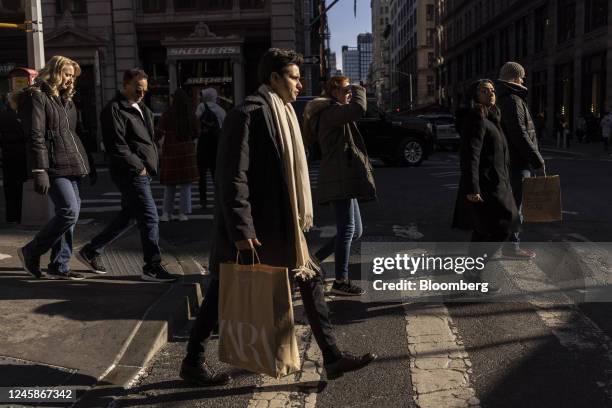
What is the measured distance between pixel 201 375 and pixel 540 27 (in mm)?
42373

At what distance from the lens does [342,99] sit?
5.28 meters

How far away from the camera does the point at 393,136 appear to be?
18609 mm

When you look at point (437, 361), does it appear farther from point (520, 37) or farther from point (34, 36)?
point (520, 37)

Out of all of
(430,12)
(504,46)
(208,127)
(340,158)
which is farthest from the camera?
(430,12)

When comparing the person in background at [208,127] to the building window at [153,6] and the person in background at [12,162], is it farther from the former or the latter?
the building window at [153,6]

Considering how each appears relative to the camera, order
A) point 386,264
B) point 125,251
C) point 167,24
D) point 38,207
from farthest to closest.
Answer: point 167,24, point 38,207, point 125,251, point 386,264

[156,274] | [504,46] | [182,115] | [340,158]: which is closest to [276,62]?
Answer: [340,158]

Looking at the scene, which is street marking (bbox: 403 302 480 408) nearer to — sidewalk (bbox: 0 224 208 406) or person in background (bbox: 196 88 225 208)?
sidewalk (bbox: 0 224 208 406)

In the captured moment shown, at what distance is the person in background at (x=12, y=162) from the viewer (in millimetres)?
8961

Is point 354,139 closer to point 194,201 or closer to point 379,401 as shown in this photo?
point 379,401

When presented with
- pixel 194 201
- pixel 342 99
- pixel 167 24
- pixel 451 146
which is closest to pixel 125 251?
pixel 342 99

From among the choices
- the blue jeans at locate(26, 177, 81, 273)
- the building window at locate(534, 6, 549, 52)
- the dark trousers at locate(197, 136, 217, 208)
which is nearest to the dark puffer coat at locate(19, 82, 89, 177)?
the blue jeans at locate(26, 177, 81, 273)

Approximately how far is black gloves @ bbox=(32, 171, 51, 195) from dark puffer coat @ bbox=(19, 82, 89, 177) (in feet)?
0.20

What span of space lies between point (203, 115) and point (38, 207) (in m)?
2.69
